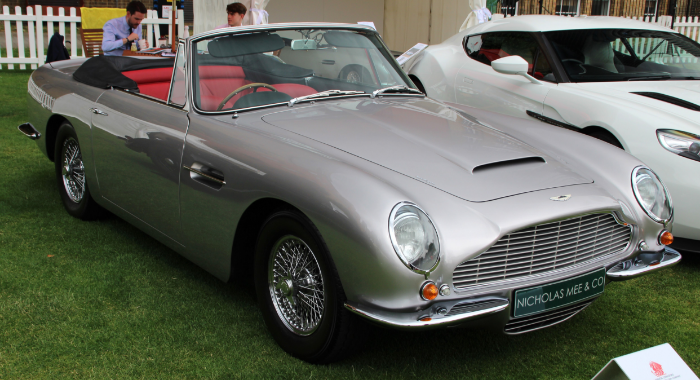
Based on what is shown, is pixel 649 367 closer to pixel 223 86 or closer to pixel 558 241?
pixel 558 241

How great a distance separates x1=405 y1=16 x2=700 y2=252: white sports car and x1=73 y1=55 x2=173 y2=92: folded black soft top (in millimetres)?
2631

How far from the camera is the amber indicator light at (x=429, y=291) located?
230 centimetres

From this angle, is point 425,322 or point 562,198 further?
point 562,198

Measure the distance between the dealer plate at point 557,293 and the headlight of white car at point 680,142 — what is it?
164 centimetres

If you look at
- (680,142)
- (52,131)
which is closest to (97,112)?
(52,131)

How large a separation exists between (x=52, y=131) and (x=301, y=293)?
2991 mm

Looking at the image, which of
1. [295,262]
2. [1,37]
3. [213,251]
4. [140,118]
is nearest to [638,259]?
[295,262]

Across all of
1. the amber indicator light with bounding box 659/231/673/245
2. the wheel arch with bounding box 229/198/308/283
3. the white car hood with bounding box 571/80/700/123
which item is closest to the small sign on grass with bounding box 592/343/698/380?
the amber indicator light with bounding box 659/231/673/245

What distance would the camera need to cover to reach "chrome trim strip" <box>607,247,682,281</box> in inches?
109

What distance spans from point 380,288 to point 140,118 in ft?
6.60

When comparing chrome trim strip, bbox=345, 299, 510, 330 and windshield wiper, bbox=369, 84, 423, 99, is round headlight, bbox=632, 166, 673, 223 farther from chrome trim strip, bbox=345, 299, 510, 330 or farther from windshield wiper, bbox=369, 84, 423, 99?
windshield wiper, bbox=369, 84, 423, 99

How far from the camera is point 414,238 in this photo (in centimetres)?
235

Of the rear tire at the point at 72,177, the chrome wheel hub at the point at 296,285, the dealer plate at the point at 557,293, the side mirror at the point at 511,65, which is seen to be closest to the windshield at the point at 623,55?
the side mirror at the point at 511,65

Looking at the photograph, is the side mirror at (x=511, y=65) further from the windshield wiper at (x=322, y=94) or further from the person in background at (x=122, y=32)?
the person in background at (x=122, y=32)
